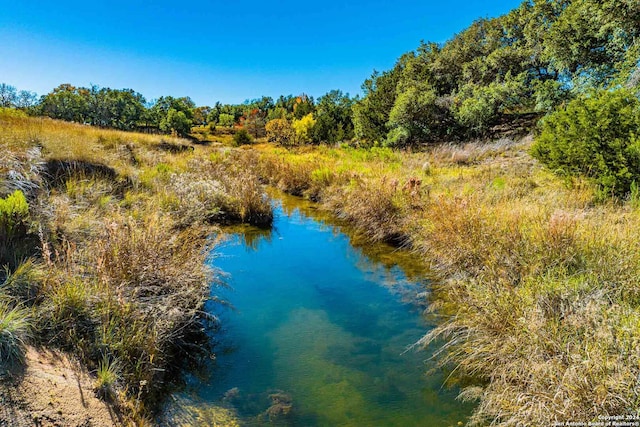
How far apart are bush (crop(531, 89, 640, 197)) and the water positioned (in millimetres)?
3851

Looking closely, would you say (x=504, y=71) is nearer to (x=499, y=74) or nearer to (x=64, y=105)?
(x=499, y=74)

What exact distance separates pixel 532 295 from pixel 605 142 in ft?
15.7

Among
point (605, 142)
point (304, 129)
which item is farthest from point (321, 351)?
point (304, 129)

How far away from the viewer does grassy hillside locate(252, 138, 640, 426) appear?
7.41 ft

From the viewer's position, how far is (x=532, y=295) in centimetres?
327

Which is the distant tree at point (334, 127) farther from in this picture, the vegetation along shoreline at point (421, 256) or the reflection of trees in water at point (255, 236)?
the reflection of trees in water at point (255, 236)

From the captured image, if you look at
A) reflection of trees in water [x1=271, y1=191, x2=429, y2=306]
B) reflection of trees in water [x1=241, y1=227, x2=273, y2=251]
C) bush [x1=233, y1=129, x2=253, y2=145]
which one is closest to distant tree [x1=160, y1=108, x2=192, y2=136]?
bush [x1=233, y1=129, x2=253, y2=145]

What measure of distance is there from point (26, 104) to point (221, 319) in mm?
75460

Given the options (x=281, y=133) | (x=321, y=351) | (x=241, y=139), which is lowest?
(x=321, y=351)

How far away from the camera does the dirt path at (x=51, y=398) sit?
2.22 metres

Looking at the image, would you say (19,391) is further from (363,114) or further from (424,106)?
(363,114)

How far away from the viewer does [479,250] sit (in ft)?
15.6

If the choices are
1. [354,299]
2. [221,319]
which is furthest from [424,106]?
[221,319]

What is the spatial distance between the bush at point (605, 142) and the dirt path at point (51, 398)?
7.69m
